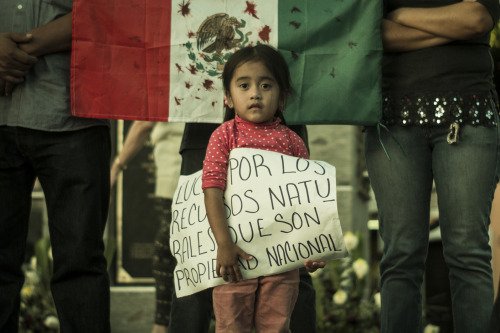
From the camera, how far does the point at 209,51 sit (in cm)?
344

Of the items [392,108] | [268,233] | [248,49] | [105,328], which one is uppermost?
[248,49]

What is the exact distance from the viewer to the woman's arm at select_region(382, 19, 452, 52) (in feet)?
10.4

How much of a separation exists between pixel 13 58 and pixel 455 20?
1.70m

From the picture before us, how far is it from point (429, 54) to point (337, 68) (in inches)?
15.5

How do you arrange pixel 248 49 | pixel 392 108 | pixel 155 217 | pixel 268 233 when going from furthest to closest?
pixel 155 217 < pixel 392 108 < pixel 248 49 < pixel 268 233

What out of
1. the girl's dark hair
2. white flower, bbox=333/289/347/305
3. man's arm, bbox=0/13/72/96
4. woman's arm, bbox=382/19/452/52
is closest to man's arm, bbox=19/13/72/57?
man's arm, bbox=0/13/72/96

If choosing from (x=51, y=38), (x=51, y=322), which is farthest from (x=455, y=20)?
(x=51, y=322)

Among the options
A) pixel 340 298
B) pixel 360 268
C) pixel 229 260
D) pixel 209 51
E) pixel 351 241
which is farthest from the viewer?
pixel 351 241

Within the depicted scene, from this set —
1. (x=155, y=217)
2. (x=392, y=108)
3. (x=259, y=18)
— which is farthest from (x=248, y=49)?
(x=155, y=217)

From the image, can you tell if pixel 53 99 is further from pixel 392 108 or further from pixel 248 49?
pixel 392 108

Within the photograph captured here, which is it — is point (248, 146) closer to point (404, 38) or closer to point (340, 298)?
point (404, 38)

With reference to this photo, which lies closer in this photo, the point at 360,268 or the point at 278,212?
the point at 278,212

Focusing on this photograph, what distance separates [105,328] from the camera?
10.4ft

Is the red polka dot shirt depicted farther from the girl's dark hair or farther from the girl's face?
the girl's dark hair
